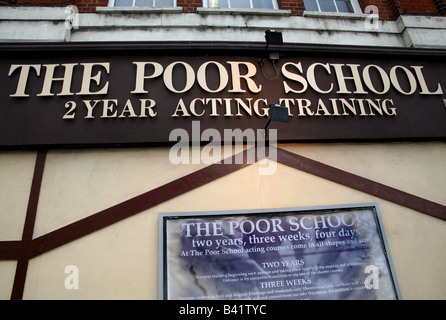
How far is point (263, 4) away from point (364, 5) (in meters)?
1.70

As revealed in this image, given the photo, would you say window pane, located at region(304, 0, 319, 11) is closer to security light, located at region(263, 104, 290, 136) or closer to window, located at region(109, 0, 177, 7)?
window, located at region(109, 0, 177, 7)

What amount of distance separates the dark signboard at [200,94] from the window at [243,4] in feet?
4.24

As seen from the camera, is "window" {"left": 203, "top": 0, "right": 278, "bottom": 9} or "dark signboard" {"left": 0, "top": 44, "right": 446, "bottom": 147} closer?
"dark signboard" {"left": 0, "top": 44, "right": 446, "bottom": 147}

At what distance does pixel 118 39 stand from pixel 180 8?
3.41 feet

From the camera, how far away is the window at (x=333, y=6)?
510cm

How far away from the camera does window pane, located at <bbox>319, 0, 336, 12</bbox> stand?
512 cm

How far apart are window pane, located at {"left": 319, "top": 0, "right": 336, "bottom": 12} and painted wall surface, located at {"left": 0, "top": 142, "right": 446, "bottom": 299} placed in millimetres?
2620

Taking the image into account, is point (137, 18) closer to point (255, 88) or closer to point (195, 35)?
point (195, 35)

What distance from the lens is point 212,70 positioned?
402cm

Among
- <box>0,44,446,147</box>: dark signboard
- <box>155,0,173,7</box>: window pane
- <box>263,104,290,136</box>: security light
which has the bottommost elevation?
<box>263,104,290,136</box>: security light

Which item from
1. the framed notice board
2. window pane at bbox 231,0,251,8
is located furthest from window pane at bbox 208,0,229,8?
the framed notice board

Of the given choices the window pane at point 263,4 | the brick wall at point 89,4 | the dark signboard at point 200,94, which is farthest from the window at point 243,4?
the brick wall at point 89,4

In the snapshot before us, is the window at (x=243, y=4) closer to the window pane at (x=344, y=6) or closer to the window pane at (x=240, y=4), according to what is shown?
the window pane at (x=240, y=4)
